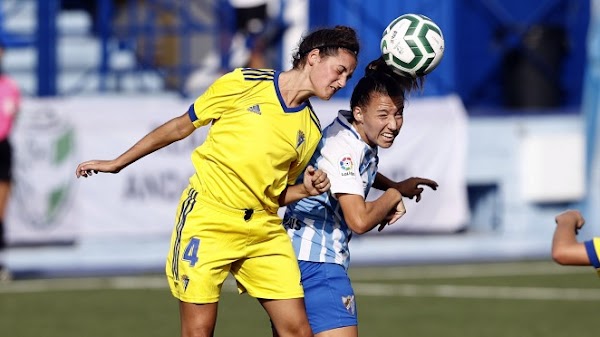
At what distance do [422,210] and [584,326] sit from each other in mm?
4549

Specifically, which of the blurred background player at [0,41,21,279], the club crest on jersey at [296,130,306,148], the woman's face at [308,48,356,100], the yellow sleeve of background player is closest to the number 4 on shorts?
the yellow sleeve of background player

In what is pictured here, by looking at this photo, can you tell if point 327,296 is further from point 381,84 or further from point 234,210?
point 381,84

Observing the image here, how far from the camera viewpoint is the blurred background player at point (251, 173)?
6.56 metres

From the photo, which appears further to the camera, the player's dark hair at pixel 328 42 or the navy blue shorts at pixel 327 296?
the navy blue shorts at pixel 327 296

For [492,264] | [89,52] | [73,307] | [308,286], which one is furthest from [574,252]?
[89,52]

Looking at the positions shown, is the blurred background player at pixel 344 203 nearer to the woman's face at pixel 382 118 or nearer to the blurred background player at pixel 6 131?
the woman's face at pixel 382 118

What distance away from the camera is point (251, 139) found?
655 cm

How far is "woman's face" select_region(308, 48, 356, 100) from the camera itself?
21.3 ft

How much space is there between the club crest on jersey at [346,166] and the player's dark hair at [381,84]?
0.28 meters

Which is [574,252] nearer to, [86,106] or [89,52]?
[86,106]

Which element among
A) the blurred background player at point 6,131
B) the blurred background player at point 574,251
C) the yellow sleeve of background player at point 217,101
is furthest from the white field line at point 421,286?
the blurred background player at point 574,251

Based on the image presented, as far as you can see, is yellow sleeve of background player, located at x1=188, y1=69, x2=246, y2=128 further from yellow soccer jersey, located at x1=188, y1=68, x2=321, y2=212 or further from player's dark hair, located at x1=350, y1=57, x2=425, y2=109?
player's dark hair, located at x1=350, y1=57, x2=425, y2=109

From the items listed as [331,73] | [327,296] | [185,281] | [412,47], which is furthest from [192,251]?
[412,47]

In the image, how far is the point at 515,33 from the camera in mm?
17594
